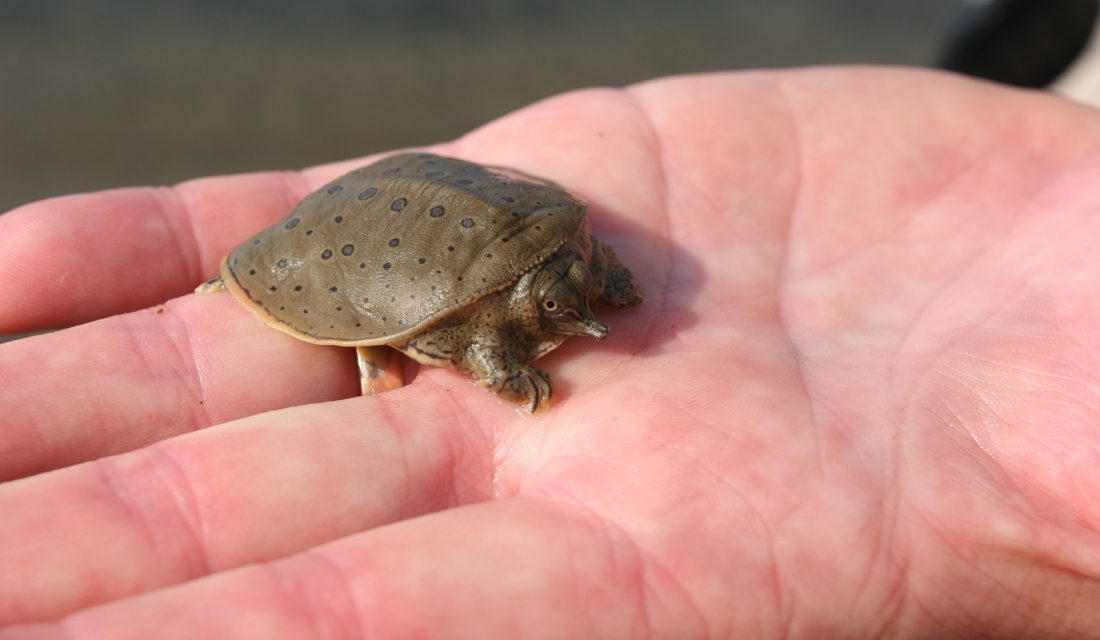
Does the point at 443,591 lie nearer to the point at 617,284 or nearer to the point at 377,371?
the point at 377,371

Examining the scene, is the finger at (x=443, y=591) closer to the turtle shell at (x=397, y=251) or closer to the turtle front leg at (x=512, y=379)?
the turtle front leg at (x=512, y=379)

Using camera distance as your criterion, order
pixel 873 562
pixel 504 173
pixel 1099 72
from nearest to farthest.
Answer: pixel 873 562, pixel 504 173, pixel 1099 72

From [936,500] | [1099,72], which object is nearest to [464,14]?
[1099,72]

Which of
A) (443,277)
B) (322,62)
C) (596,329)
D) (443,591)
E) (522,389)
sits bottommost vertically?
(443,591)

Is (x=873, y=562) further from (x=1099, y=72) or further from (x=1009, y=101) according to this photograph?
(x=1099, y=72)

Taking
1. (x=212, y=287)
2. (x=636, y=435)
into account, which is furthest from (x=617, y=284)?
(x=212, y=287)
